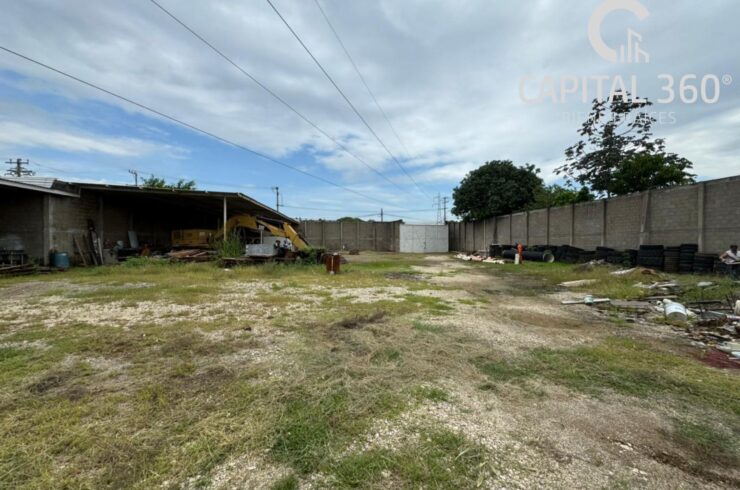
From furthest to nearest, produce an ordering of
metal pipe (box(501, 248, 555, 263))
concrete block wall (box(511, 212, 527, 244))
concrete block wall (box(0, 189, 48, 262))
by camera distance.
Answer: concrete block wall (box(511, 212, 527, 244)), metal pipe (box(501, 248, 555, 263)), concrete block wall (box(0, 189, 48, 262))

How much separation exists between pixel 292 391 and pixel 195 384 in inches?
34.8

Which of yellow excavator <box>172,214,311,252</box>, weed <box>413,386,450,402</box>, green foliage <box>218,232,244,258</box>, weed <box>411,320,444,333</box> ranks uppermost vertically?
yellow excavator <box>172,214,311,252</box>

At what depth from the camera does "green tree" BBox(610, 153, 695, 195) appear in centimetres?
1524

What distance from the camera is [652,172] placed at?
15469mm

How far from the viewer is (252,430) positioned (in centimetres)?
214

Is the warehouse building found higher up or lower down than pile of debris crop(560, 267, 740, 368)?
higher up

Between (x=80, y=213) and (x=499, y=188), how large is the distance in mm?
23405

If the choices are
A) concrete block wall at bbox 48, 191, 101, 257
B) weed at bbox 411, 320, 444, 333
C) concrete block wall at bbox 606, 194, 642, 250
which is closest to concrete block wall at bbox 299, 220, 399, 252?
concrete block wall at bbox 48, 191, 101, 257

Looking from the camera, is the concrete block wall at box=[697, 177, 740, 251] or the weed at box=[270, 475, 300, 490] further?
the concrete block wall at box=[697, 177, 740, 251]

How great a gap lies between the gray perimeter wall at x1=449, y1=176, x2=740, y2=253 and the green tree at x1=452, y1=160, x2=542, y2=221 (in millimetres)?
2972

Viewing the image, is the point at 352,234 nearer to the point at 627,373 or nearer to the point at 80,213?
the point at 80,213

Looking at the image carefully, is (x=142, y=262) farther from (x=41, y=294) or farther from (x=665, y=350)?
(x=665, y=350)

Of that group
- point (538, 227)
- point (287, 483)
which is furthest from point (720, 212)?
point (287, 483)

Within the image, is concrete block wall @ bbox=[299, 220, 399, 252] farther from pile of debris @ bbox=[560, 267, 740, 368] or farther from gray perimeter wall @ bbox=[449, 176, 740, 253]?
pile of debris @ bbox=[560, 267, 740, 368]
